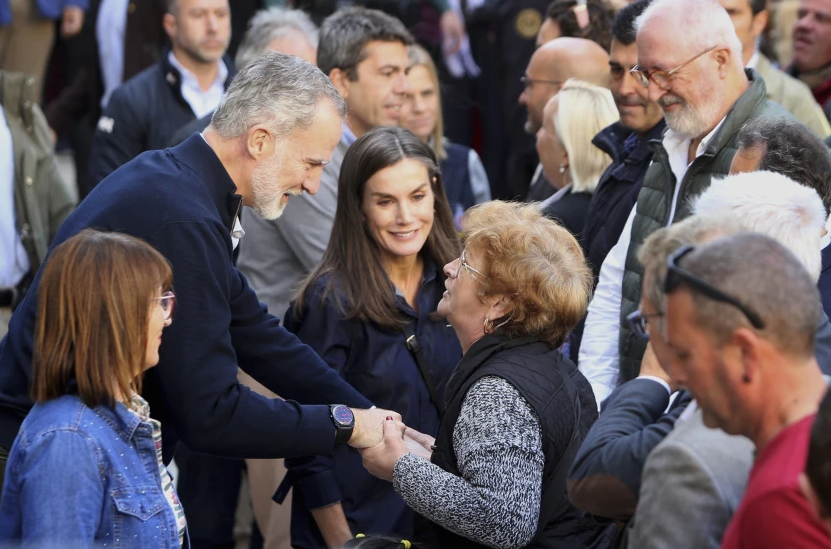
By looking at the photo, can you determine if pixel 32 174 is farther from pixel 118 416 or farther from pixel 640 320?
pixel 640 320

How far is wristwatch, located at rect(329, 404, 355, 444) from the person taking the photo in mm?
3275

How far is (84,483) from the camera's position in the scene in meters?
2.52

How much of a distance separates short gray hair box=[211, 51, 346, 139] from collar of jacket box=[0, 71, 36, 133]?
2.85m

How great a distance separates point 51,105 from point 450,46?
3053 mm

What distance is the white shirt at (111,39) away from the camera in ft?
27.5

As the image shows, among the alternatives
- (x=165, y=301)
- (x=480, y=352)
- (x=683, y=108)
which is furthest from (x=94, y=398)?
(x=683, y=108)

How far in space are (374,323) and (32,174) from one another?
2.69m

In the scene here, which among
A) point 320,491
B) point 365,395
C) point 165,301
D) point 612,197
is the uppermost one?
point 165,301

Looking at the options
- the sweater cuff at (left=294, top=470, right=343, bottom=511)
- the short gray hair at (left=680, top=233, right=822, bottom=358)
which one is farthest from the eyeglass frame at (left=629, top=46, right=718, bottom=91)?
the short gray hair at (left=680, top=233, right=822, bottom=358)

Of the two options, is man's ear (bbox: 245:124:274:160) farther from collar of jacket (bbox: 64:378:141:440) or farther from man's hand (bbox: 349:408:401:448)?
collar of jacket (bbox: 64:378:141:440)

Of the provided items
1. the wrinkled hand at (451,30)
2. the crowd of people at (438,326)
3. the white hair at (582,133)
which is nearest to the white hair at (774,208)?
the crowd of people at (438,326)

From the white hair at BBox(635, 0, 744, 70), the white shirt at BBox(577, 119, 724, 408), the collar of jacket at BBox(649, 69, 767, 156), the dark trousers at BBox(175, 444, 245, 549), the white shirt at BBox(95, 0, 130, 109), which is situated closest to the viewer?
the collar of jacket at BBox(649, 69, 767, 156)

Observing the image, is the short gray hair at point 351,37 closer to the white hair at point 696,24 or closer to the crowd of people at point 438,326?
the crowd of people at point 438,326

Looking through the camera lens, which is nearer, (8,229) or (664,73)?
(664,73)
